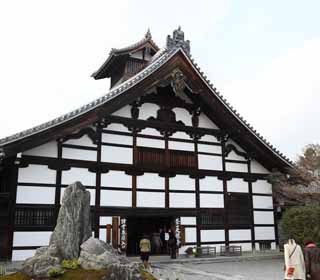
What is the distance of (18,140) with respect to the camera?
12.6 meters

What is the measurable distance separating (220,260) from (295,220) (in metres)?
3.43

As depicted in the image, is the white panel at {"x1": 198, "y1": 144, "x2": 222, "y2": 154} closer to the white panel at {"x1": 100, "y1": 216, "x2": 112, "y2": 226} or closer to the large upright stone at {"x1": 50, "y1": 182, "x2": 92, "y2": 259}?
the white panel at {"x1": 100, "y1": 216, "x2": 112, "y2": 226}

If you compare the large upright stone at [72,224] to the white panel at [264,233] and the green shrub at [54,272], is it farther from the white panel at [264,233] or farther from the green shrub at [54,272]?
the white panel at [264,233]

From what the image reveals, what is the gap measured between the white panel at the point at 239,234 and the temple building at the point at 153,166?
1.8 inches

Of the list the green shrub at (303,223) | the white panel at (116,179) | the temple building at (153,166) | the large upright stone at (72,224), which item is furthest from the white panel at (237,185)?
the large upright stone at (72,224)

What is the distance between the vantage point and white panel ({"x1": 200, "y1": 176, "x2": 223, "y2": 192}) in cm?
1717

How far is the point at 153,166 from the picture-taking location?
16.1 m

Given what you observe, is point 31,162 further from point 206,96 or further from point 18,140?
point 206,96

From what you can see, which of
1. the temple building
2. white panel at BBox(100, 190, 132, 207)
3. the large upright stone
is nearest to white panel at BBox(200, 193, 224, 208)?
the temple building

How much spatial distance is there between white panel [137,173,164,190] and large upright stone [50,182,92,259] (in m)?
6.55

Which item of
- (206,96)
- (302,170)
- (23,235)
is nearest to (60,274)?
(23,235)

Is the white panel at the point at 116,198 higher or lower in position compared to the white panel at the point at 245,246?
higher

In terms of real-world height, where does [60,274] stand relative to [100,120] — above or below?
below

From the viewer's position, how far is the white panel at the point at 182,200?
16305 millimetres
